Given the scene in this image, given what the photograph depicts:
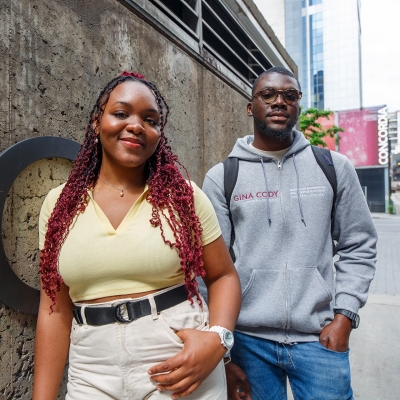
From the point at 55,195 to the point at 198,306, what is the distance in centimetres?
72

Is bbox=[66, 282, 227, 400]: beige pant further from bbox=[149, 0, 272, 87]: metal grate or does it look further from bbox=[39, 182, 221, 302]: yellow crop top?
bbox=[149, 0, 272, 87]: metal grate

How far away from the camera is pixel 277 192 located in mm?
2016

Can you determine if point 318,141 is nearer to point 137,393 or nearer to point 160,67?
point 160,67

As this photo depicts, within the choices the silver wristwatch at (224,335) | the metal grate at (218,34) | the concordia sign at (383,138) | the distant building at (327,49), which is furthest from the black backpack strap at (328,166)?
the distant building at (327,49)

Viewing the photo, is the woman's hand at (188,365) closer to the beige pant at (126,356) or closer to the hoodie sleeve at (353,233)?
the beige pant at (126,356)

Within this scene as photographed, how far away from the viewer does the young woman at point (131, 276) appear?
1.35 m

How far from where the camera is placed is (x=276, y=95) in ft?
6.99

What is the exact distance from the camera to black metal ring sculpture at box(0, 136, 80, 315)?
75.6 inches

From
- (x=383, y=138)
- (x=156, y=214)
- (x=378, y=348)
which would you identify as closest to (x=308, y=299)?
(x=156, y=214)

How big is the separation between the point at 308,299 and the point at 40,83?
6.06 ft

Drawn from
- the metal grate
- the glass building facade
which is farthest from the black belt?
the glass building facade

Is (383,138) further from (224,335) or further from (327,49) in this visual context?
(224,335)

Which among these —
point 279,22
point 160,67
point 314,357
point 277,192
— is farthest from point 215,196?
→ point 279,22

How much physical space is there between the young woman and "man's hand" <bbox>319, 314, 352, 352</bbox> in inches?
22.3
